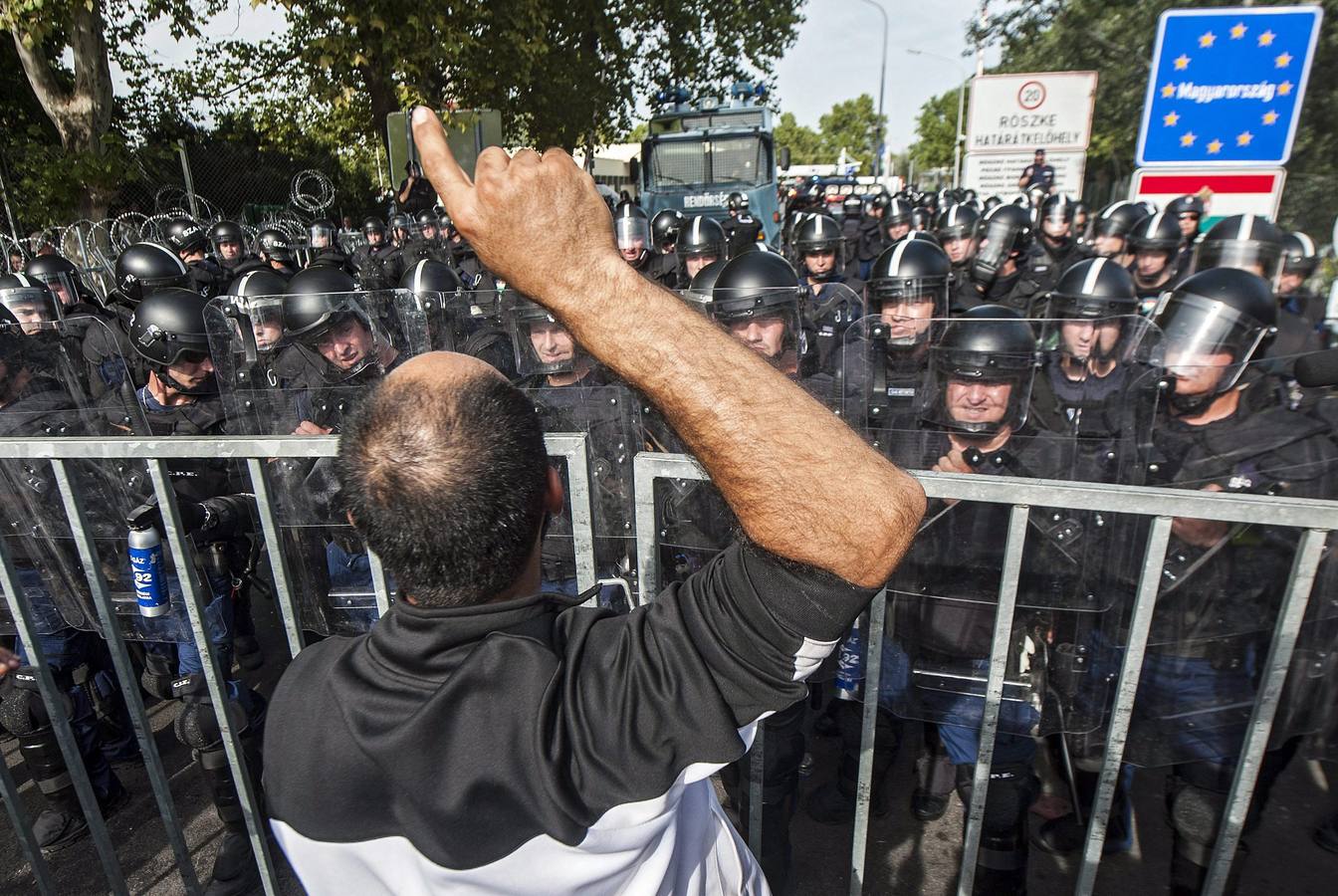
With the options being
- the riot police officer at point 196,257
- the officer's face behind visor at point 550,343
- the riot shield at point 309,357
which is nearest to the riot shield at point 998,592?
the officer's face behind visor at point 550,343

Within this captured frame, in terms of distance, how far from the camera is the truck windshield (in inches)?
648

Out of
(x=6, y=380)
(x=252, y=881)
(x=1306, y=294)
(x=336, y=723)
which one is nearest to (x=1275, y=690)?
(x=336, y=723)

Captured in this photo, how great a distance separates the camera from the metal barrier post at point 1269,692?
4.39 ft

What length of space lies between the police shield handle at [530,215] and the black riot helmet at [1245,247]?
5.86 m

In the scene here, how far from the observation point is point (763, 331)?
3.83 metres

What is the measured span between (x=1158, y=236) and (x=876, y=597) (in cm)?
671

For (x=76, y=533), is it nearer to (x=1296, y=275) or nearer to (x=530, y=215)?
(x=530, y=215)

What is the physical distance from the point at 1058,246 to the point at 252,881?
370 inches

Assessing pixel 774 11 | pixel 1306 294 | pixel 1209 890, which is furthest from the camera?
pixel 774 11

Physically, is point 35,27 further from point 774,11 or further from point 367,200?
point 774,11

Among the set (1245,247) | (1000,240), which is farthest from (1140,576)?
(1000,240)

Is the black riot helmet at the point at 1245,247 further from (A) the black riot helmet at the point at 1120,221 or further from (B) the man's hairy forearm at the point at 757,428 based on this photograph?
(B) the man's hairy forearm at the point at 757,428

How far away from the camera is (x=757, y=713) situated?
1.08 meters

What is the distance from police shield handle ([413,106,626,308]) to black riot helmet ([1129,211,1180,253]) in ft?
23.7
